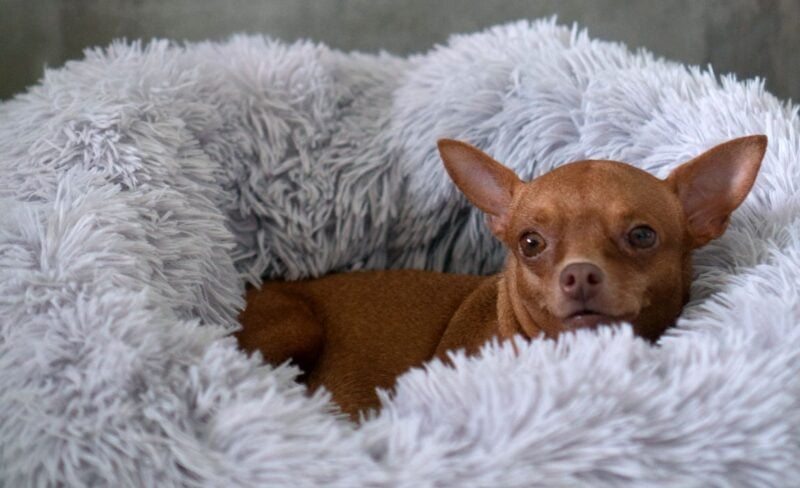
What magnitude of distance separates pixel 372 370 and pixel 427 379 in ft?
2.12

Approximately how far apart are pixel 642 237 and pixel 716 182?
19 centimetres

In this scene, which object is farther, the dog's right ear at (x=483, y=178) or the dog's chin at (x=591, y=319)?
the dog's right ear at (x=483, y=178)

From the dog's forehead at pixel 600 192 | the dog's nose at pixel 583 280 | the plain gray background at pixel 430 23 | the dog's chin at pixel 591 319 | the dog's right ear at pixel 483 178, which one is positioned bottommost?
the dog's chin at pixel 591 319

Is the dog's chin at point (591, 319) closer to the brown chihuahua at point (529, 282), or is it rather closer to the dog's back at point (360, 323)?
the brown chihuahua at point (529, 282)

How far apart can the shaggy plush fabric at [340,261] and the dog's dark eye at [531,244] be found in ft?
0.71

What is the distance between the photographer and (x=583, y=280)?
1304 millimetres

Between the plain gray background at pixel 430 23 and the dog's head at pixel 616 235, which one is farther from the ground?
the plain gray background at pixel 430 23

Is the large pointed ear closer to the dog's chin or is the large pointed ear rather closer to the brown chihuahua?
the brown chihuahua

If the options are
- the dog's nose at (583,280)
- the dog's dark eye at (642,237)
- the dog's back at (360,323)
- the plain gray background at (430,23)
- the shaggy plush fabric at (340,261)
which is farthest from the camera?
the plain gray background at (430,23)

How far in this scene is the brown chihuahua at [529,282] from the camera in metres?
1.38

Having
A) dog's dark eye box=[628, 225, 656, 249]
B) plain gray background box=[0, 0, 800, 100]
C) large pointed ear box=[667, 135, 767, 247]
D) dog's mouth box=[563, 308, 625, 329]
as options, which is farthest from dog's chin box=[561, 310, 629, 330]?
plain gray background box=[0, 0, 800, 100]

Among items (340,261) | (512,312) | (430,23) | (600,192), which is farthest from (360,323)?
(430,23)

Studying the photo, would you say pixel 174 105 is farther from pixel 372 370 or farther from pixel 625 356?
pixel 625 356

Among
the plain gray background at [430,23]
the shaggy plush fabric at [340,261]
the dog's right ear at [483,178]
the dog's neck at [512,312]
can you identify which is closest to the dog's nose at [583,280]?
the shaggy plush fabric at [340,261]
